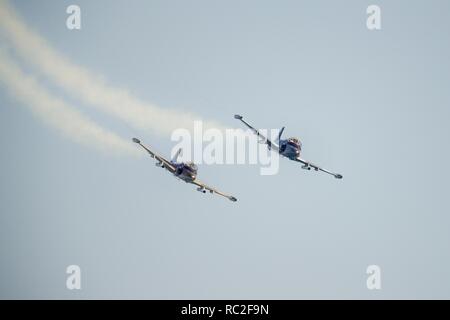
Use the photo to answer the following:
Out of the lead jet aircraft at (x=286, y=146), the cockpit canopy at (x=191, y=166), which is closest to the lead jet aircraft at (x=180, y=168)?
the cockpit canopy at (x=191, y=166)

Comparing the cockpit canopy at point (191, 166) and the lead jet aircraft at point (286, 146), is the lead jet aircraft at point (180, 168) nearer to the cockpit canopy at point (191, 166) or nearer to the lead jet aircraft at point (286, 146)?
the cockpit canopy at point (191, 166)

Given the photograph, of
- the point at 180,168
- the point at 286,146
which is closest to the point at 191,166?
the point at 180,168

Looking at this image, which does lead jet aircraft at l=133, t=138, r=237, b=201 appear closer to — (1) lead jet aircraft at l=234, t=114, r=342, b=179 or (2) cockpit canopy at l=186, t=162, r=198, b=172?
(2) cockpit canopy at l=186, t=162, r=198, b=172

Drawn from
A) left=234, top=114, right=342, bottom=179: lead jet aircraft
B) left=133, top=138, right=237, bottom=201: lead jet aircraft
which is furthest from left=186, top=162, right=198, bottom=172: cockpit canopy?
left=234, top=114, right=342, bottom=179: lead jet aircraft

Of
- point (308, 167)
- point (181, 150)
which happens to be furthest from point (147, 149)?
point (308, 167)

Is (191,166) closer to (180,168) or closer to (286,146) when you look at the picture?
(180,168)
